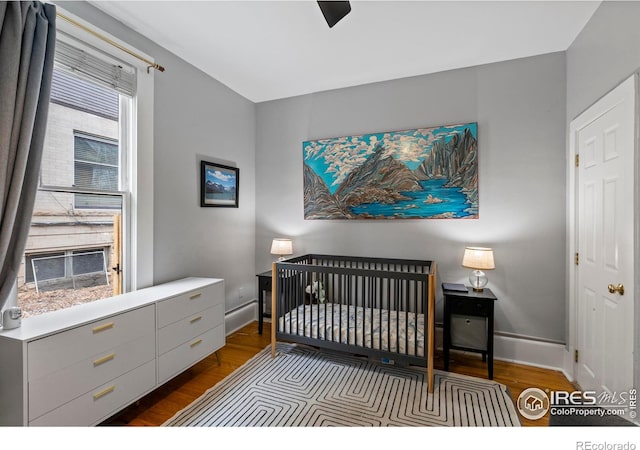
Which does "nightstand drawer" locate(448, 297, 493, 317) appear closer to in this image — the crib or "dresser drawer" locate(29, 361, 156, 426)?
the crib

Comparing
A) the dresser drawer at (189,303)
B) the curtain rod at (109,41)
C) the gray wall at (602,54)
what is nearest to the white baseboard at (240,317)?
the dresser drawer at (189,303)

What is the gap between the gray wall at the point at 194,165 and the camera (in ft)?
8.00

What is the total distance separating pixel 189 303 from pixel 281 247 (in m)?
1.22

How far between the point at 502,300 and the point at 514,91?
180cm

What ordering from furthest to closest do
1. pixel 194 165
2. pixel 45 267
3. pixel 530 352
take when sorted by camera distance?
pixel 194 165 → pixel 530 352 → pixel 45 267

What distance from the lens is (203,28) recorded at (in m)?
2.23

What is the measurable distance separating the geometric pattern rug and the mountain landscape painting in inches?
55.0

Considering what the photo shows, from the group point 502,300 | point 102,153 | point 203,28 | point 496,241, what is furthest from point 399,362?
point 203,28

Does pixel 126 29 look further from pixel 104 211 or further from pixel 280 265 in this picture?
pixel 280 265

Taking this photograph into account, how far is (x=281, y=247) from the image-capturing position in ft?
10.7

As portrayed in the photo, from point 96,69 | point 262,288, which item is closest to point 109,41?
point 96,69

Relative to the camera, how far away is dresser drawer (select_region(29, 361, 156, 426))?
1.46 meters

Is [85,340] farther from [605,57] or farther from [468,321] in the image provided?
[605,57]

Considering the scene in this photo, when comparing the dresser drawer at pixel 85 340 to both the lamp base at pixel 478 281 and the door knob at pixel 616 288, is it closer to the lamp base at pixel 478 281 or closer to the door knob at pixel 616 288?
the lamp base at pixel 478 281
